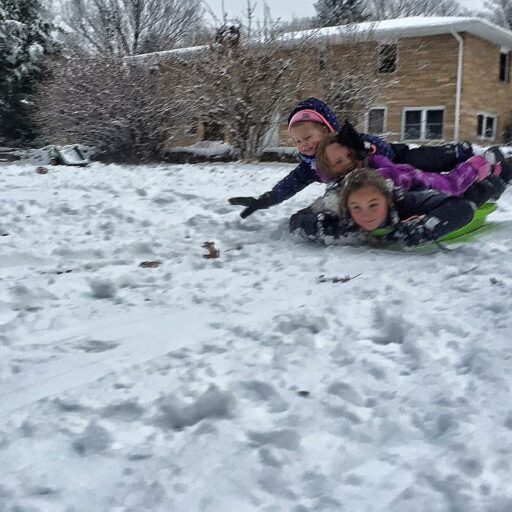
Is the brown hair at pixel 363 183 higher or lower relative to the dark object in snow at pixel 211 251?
higher

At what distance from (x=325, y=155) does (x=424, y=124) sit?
48.8ft

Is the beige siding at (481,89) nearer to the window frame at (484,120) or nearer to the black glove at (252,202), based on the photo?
the window frame at (484,120)

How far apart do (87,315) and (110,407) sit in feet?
2.86

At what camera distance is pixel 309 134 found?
410cm

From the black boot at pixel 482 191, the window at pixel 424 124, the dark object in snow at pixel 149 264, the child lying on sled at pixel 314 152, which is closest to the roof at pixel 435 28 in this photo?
the window at pixel 424 124

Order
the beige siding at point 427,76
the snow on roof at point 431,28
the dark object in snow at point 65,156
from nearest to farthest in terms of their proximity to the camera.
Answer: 1. the dark object in snow at point 65,156
2. the snow on roof at point 431,28
3. the beige siding at point 427,76

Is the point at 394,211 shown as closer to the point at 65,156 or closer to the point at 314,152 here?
the point at 314,152

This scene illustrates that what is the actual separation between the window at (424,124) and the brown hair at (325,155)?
14266mm

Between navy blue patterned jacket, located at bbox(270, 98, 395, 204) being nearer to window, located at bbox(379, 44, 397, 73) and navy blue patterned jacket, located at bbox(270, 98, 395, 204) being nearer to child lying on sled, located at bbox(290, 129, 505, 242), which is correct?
child lying on sled, located at bbox(290, 129, 505, 242)

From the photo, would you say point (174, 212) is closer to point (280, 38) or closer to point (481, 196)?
point (481, 196)

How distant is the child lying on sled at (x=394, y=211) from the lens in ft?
11.0

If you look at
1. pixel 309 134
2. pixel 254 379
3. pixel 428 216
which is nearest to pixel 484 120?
pixel 309 134

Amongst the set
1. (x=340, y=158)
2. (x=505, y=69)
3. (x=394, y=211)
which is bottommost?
(x=394, y=211)

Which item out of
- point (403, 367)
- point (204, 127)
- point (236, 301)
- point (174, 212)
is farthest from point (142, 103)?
point (403, 367)
